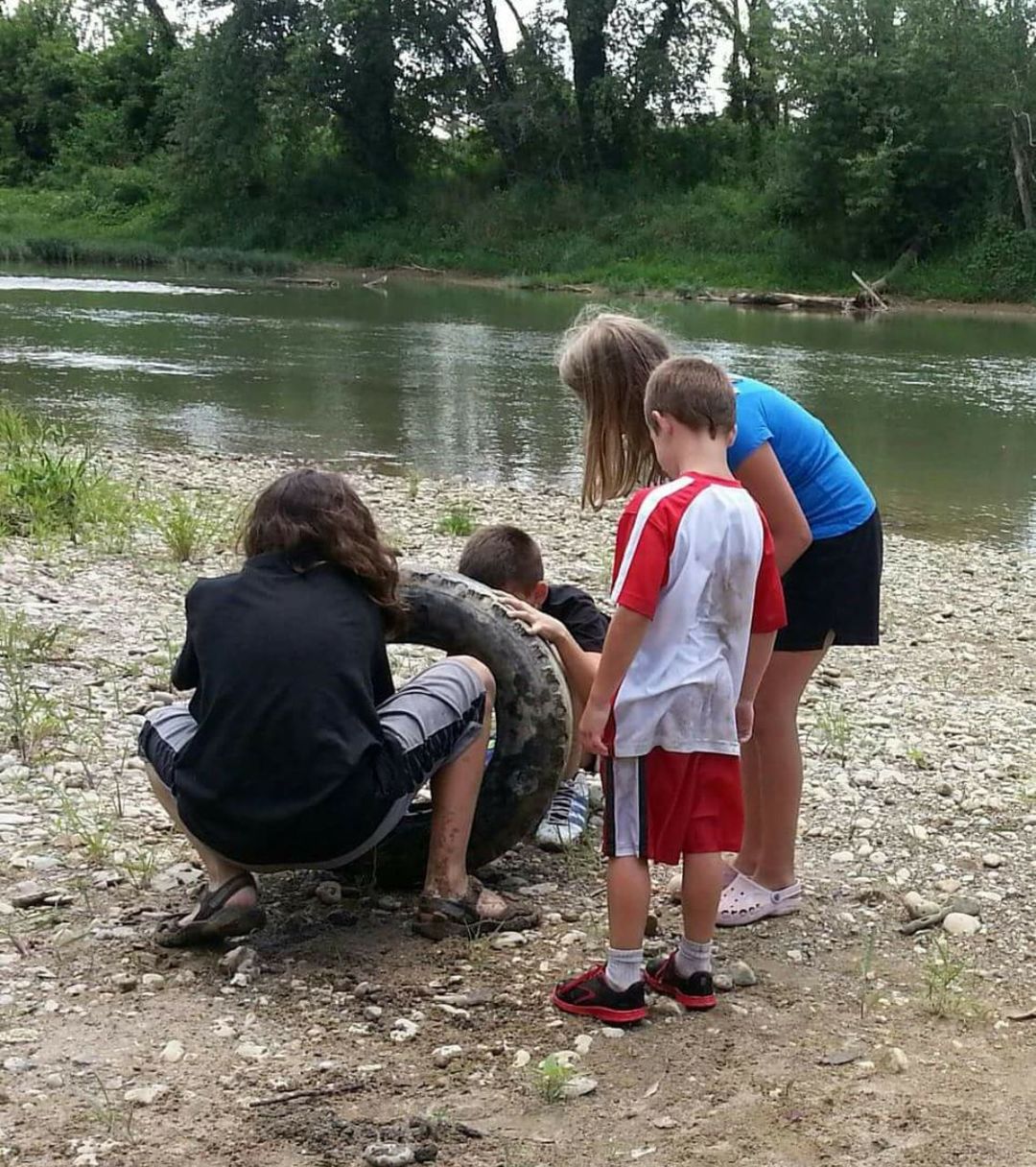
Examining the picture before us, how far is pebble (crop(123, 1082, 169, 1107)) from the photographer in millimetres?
2799

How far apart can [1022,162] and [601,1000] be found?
36.0 meters

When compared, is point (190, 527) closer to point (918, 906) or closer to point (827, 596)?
point (827, 596)

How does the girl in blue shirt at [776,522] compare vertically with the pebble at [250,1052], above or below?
above

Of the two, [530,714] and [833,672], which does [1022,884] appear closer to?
[530,714]

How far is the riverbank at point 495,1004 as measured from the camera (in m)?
2.77

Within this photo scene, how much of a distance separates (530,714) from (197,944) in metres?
1.10

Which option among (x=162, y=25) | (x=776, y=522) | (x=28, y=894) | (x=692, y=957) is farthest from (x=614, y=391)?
(x=162, y=25)

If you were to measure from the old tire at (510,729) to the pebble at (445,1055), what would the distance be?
0.88m

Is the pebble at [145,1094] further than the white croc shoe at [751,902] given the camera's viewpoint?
No

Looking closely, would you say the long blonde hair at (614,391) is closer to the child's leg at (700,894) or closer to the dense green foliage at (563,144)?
the child's leg at (700,894)

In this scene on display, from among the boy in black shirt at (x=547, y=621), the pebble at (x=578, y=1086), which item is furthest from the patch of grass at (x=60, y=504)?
the pebble at (x=578, y=1086)

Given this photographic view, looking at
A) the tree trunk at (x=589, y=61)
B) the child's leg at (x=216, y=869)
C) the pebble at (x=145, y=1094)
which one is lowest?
the pebble at (x=145, y=1094)

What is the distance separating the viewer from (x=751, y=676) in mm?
3525

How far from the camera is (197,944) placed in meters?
3.50
